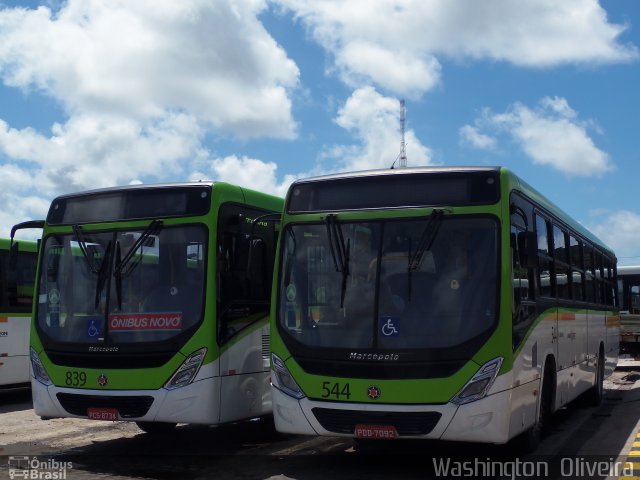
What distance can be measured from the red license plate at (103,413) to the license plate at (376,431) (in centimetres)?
294

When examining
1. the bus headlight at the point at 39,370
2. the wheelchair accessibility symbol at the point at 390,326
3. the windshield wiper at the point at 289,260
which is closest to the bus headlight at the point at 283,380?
the windshield wiper at the point at 289,260

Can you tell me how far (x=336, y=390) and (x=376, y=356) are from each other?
0.55 metres

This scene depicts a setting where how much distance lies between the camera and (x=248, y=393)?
992cm

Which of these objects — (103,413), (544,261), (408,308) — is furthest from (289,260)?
(544,261)

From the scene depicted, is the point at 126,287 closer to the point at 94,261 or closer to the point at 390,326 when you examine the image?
the point at 94,261

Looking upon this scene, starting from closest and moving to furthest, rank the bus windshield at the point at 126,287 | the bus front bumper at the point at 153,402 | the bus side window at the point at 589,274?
the bus front bumper at the point at 153,402
the bus windshield at the point at 126,287
the bus side window at the point at 589,274

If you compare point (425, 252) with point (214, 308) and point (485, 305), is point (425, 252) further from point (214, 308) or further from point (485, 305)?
point (214, 308)

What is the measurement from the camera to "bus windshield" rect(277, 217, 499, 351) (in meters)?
7.98

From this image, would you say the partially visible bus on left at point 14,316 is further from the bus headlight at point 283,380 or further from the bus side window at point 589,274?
the bus side window at point 589,274

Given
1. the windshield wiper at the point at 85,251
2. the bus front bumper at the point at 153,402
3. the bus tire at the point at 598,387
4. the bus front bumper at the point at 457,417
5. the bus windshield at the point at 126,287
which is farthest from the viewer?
the bus tire at the point at 598,387

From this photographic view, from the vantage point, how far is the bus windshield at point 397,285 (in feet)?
26.2

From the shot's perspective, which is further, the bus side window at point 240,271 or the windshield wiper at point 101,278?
the windshield wiper at point 101,278

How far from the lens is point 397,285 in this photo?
323 inches

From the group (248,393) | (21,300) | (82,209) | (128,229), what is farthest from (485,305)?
(21,300)
